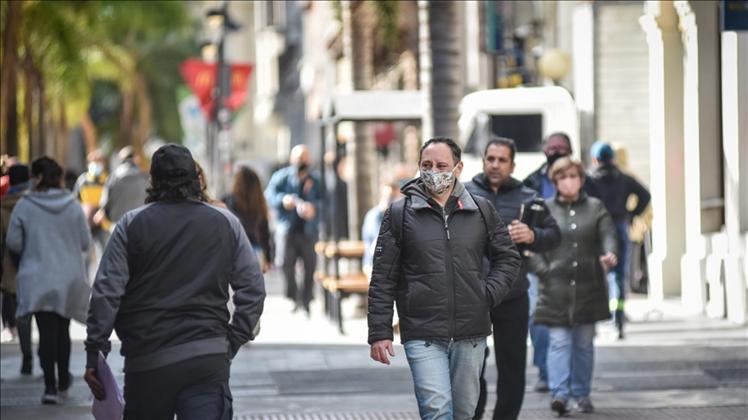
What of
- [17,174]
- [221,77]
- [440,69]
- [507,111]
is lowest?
[17,174]

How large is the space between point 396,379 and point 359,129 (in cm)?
966

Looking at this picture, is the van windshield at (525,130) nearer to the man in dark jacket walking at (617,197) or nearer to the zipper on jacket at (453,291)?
the man in dark jacket walking at (617,197)

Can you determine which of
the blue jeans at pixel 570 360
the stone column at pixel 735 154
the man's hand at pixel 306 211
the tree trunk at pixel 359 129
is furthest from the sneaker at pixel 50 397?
the tree trunk at pixel 359 129

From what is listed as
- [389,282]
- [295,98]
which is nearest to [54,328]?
[389,282]

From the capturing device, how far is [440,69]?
17.2 m

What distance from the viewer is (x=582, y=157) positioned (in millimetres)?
22688

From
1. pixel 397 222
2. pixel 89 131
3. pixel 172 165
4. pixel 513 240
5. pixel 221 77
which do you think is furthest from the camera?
pixel 89 131

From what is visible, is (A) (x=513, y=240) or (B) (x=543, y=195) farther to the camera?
(B) (x=543, y=195)

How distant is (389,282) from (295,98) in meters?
50.9

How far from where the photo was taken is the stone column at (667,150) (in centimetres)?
1967

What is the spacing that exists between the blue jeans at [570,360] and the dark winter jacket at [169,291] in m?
4.02

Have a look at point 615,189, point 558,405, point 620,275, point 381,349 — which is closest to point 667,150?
point 615,189

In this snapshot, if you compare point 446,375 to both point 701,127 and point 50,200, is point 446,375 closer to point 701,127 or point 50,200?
point 50,200

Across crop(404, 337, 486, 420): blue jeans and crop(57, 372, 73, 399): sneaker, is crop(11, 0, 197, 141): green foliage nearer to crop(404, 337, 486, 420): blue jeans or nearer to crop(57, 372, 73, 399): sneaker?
crop(57, 372, 73, 399): sneaker
